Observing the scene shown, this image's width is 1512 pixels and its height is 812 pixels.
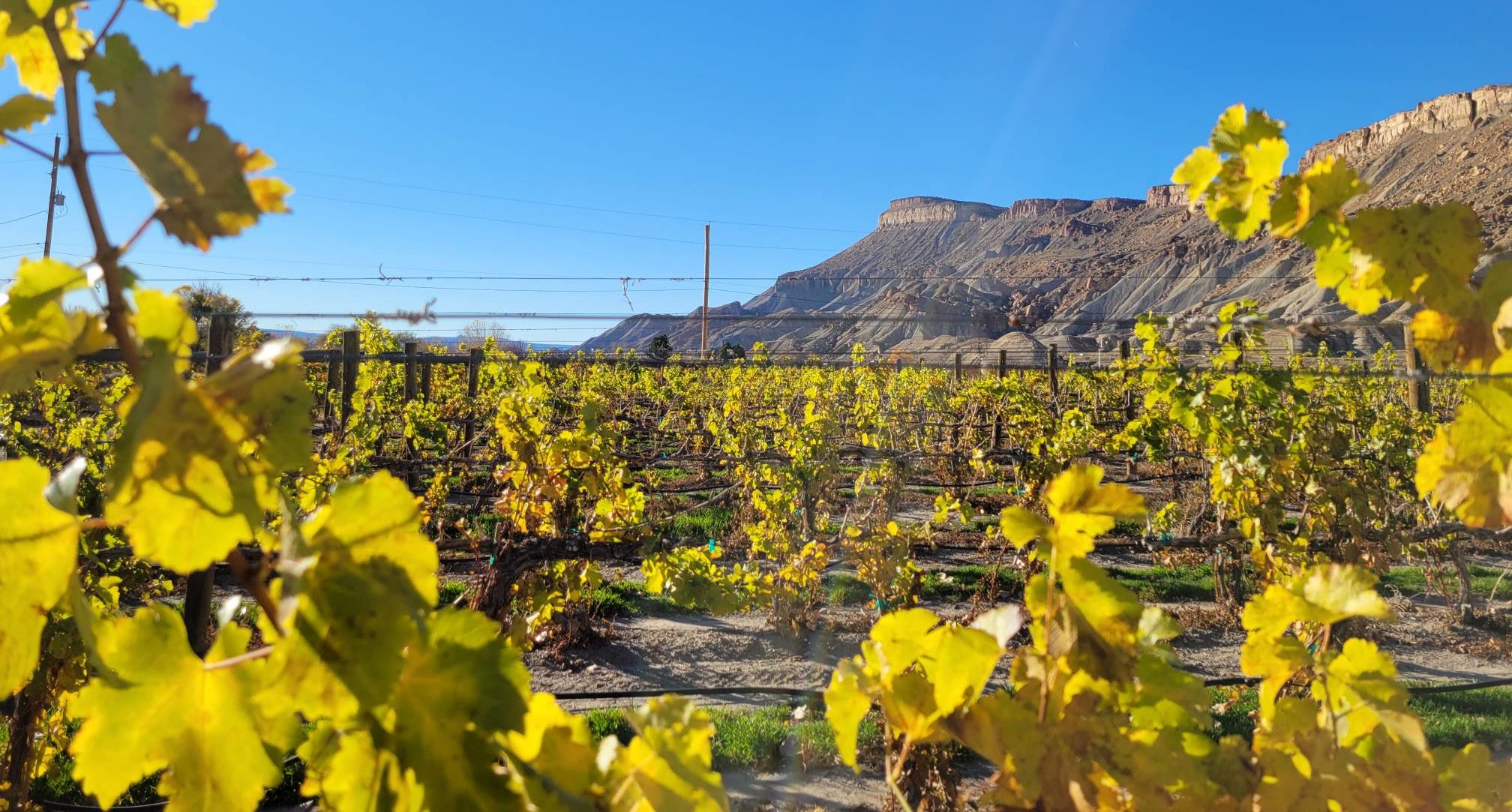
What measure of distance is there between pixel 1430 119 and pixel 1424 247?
114 m

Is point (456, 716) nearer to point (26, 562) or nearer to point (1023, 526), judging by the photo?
point (26, 562)

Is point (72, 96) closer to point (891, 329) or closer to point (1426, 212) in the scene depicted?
point (1426, 212)

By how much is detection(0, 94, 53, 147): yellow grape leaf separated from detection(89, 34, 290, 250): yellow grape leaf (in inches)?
3.4

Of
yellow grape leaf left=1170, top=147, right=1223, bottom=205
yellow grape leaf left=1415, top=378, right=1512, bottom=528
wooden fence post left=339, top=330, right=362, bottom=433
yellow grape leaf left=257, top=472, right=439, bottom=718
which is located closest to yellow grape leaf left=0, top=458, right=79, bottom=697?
yellow grape leaf left=257, top=472, right=439, bottom=718

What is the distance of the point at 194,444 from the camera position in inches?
15.6

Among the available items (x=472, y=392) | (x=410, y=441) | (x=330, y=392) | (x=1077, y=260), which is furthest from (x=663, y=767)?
(x=1077, y=260)

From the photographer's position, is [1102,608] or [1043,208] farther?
[1043,208]

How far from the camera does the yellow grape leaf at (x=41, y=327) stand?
0.45m

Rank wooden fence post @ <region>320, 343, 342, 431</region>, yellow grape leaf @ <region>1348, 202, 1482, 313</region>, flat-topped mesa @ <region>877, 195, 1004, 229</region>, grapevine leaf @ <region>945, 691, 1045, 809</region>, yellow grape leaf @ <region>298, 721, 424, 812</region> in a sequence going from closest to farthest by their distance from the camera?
yellow grape leaf @ <region>298, 721, 424, 812</region>
grapevine leaf @ <region>945, 691, 1045, 809</region>
yellow grape leaf @ <region>1348, 202, 1482, 313</region>
wooden fence post @ <region>320, 343, 342, 431</region>
flat-topped mesa @ <region>877, 195, 1004, 229</region>

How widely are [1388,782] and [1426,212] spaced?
2.08ft

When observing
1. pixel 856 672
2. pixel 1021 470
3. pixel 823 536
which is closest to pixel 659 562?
pixel 856 672

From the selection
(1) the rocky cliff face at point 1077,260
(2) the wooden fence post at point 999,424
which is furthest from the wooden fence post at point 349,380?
(1) the rocky cliff face at point 1077,260

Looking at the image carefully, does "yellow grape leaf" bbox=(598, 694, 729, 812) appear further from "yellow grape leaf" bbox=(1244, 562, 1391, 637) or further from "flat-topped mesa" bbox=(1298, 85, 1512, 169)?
"flat-topped mesa" bbox=(1298, 85, 1512, 169)

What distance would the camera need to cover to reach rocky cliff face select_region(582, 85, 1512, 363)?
58875mm
